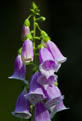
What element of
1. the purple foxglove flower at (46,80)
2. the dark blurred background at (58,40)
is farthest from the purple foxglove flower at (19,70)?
the dark blurred background at (58,40)

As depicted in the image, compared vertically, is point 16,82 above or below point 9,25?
below

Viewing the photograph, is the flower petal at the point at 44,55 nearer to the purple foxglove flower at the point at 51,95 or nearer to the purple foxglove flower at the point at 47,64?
the purple foxglove flower at the point at 47,64

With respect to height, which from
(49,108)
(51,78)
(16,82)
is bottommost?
(16,82)

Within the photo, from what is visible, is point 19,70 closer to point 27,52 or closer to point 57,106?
point 27,52

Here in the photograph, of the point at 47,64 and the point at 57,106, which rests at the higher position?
the point at 47,64

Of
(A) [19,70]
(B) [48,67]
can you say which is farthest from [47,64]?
(A) [19,70]

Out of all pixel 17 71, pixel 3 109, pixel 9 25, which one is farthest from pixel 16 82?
pixel 17 71

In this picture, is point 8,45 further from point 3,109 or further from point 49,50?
point 49,50
